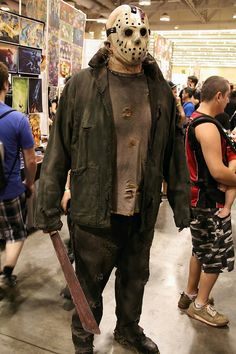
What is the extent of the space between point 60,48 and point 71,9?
589 millimetres

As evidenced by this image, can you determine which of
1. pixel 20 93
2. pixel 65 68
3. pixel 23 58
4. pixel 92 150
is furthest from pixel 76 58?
pixel 92 150

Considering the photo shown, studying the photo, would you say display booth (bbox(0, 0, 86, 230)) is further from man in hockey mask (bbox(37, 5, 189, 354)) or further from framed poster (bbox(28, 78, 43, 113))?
man in hockey mask (bbox(37, 5, 189, 354))

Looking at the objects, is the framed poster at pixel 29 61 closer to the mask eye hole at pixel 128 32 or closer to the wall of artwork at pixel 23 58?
the wall of artwork at pixel 23 58

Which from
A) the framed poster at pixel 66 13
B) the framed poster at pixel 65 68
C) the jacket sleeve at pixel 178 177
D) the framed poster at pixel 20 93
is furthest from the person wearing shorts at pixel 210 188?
the framed poster at pixel 66 13

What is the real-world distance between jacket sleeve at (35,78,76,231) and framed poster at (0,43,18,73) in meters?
2.02

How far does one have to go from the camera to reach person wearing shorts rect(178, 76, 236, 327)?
2215 mm

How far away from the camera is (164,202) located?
17.1ft

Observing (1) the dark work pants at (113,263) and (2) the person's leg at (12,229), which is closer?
(1) the dark work pants at (113,263)

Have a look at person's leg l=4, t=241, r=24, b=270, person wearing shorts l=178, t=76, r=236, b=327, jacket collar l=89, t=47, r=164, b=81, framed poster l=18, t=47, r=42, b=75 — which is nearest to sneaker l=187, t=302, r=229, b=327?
person wearing shorts l=178, t=76, r=236, b=327

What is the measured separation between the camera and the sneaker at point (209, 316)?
250cm

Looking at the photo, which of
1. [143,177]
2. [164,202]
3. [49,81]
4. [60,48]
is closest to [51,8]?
[60,48]

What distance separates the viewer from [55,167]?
176 centimetres

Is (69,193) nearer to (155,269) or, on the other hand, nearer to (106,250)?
(106,250)

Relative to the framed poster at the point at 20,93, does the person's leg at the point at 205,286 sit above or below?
below
